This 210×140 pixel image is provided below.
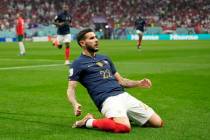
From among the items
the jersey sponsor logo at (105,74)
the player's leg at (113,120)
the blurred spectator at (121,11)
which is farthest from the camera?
the blurred spectator at (121,11)

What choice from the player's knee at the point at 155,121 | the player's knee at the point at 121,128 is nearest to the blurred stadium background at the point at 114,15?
the player's knee at the point at 155,121

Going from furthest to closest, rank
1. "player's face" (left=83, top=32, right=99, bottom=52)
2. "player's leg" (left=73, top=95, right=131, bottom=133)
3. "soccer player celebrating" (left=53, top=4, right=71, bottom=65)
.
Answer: "soccer player celebrating" (left=53, top=4, right=71, bottom=65) < "player's face" (left=83, top=32, right=99, bottom=52) < "player's leg" (left=73, top=95, right=131, bottom=133)

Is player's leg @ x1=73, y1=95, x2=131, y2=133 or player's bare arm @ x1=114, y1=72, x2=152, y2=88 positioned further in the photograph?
player's bare arm @ x1=114, y1=72, x2=152, y2=88

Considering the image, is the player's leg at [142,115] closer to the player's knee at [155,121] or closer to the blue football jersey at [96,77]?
the player's knee at [155,121]

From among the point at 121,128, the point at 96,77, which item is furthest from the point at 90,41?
the point at 121,128

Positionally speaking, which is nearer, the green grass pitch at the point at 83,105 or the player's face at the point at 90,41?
the green grass pitch at the point at 83,105

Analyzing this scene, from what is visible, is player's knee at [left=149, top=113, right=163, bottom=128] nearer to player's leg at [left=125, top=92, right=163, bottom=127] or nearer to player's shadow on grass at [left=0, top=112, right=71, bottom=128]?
player's leg at [left=125, top=92, right=163, bottom=127]

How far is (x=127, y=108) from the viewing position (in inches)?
336

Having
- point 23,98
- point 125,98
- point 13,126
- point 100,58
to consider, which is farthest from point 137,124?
point 23,98

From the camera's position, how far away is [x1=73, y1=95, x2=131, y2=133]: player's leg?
800cm

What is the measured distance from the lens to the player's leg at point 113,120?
800 centimetres

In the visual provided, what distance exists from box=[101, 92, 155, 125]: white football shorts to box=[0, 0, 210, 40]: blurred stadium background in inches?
2081

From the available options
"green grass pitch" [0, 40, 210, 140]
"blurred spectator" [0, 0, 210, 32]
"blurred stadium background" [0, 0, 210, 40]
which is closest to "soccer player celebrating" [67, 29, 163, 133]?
"green grass pitch" [0, 40, 210, 140]

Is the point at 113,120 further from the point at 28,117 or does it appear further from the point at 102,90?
the point at 28,117
